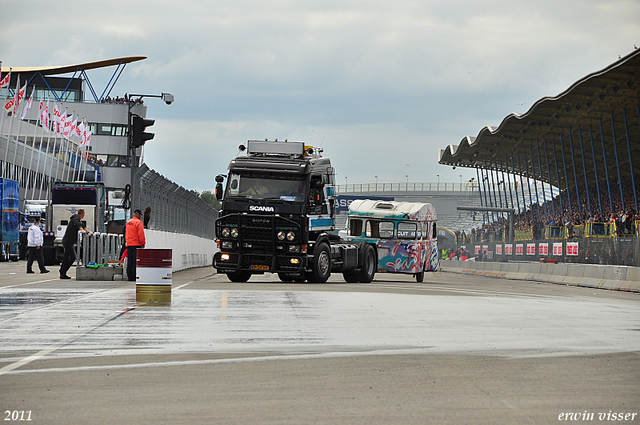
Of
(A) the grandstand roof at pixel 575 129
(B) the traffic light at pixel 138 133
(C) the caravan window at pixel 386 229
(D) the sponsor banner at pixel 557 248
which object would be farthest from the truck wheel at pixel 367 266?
(A) the grandstand roof at pixel 575 129

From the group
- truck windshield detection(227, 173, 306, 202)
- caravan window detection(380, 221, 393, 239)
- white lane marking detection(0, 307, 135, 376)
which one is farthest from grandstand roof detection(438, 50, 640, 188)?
white lane marking detection(0, 307, 135, 376)

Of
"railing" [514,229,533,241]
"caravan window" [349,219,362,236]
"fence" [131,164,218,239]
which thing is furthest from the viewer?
"railing" [514,229,533,241]

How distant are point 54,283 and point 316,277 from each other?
6.72 meters

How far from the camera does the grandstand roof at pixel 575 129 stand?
48.1 m

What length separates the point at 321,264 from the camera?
23.4m

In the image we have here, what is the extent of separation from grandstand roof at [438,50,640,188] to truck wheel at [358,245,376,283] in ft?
67.1

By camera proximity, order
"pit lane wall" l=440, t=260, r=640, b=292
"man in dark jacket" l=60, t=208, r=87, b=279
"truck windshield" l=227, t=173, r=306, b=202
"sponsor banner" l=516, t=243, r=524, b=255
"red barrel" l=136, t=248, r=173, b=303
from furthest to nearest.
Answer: "sponsor banner" l=516, t=243, r=524, b=255 → "pit lane wall" l=440, t=260, r=640, b=292 → "man in dark jacket" l=60, t=208, r=87, b=279 → "truck windshield" l=227, t=173, r=306, b=202 → "red barrel" l=136, t=248, r=173, b=303

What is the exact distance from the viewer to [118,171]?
86.7 meters

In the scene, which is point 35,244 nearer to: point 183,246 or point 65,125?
point 183,246

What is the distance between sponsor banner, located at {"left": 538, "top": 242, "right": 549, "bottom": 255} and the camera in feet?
121

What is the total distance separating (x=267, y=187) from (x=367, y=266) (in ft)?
19.0

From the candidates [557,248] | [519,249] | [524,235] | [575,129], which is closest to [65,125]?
[524,235]

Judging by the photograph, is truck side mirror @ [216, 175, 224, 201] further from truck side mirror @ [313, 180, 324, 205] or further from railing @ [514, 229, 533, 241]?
railing @ [514, 229, 533, 241]

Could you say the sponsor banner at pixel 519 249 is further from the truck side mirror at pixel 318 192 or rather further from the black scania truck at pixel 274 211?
the truck side mirror at pixel 318 192
